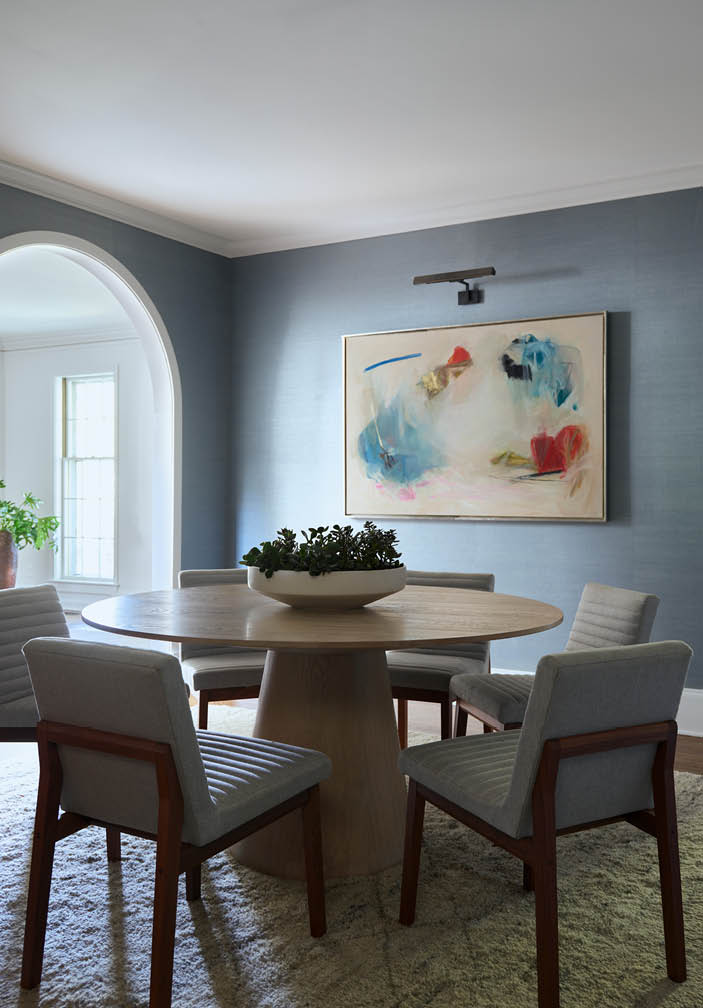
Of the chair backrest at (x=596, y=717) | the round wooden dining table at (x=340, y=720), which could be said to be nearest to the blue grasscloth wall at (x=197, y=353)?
the round wooden dining table at (x=340, y=720)

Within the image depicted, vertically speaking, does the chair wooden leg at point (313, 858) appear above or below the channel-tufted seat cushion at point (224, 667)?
below

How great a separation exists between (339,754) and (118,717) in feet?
2.96

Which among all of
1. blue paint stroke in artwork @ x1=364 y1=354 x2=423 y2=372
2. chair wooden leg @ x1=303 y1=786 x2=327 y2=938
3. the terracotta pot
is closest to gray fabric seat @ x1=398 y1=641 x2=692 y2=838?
chair wooden leg @ x1=303 y1=786 x2=327 y2=938

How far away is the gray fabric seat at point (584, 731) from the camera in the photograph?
1799 mm

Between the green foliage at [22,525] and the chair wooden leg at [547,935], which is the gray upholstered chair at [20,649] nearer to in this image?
the chair wooden leg at [547,935]

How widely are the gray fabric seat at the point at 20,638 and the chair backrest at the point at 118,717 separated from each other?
0.72 m

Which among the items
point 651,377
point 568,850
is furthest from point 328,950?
point 651,377

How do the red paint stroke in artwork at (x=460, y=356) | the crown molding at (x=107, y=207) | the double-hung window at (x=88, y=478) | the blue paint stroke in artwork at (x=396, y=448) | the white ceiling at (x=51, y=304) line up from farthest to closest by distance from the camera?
the double-hung window at (x=88, y=478), the white ceiling at (x=51, y=304), the blue paint stroke in artwork at (x=396, y=448), the red paint stroke in artwork at (x=460, y=356), the crown molding at (x=107, y=207)

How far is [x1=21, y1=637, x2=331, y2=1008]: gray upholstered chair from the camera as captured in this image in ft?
5.77

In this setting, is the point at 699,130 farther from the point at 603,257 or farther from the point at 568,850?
the point at 568,850

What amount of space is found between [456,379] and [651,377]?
1007mm

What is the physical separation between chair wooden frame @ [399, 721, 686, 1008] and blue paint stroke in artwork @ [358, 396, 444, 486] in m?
2.81

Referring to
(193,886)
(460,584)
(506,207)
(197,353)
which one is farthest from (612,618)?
(197,353)

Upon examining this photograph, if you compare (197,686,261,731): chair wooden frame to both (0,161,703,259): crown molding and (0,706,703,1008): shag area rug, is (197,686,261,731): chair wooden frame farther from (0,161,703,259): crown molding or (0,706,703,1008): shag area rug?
(0,161,703,259): crown molding
